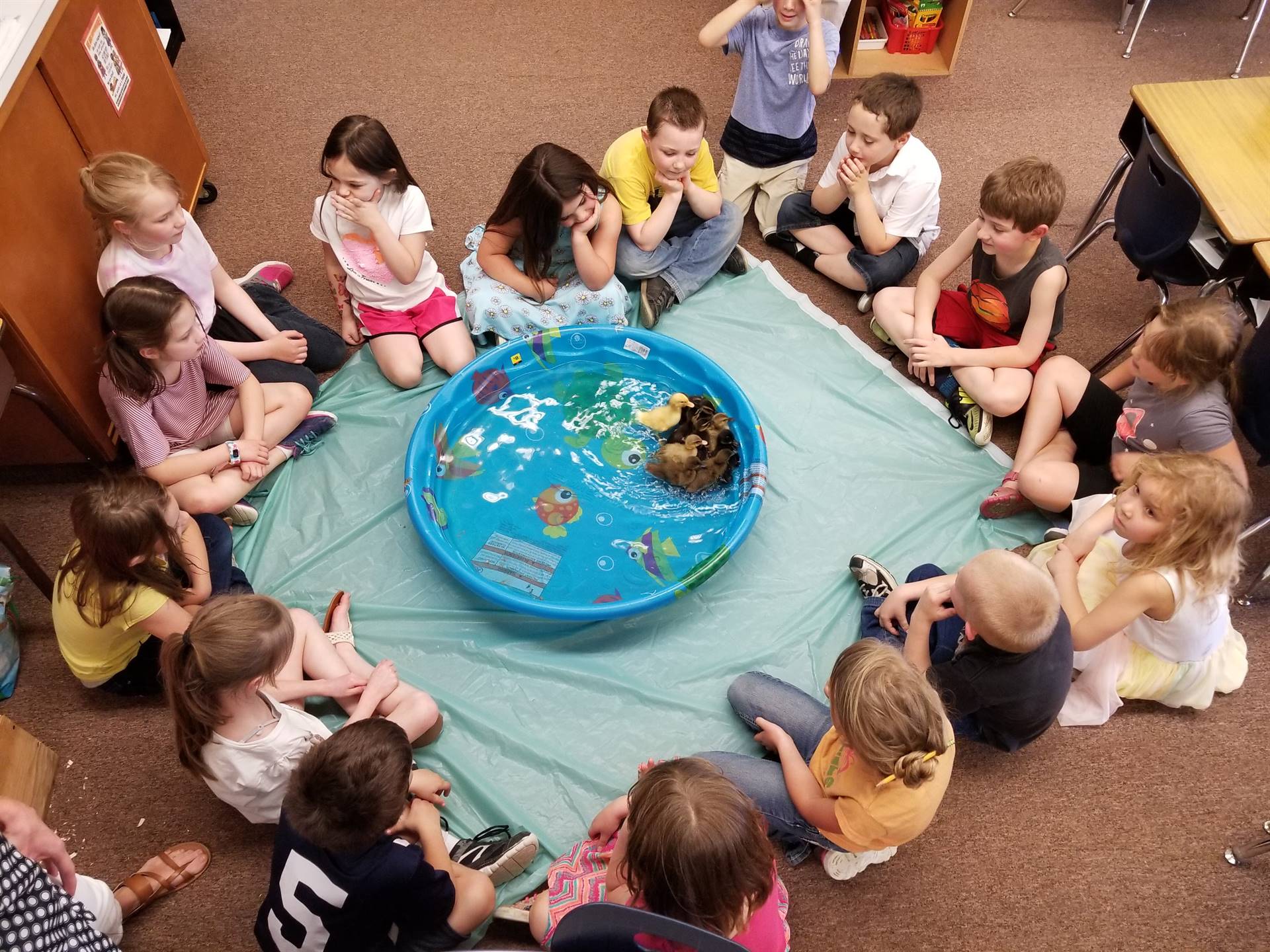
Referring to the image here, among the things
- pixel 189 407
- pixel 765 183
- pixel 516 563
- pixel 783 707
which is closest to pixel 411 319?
pixel 189 407

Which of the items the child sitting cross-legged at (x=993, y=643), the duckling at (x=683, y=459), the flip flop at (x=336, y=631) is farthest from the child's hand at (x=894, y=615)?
the flip flop at (x=336, y=631)

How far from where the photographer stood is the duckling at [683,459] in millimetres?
2666

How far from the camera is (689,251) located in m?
3.33

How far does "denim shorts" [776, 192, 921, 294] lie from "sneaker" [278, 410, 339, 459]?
6.03 ft

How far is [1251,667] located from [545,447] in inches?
81.8

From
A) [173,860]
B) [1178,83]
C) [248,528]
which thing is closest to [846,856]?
[173,860]

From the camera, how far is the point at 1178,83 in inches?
112

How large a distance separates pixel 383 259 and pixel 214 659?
1.57 metres

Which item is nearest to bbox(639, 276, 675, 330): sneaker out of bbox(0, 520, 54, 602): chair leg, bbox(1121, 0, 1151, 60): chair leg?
bbox(0, 520, 54, 602): chair leg

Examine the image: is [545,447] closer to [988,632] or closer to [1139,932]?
[988,632]

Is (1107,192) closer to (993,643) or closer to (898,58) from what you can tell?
(898,58)

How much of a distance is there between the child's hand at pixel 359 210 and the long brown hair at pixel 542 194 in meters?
0.39

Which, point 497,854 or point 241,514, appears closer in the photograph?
point 497,854

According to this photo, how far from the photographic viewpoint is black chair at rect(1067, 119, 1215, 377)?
258 centimetres
